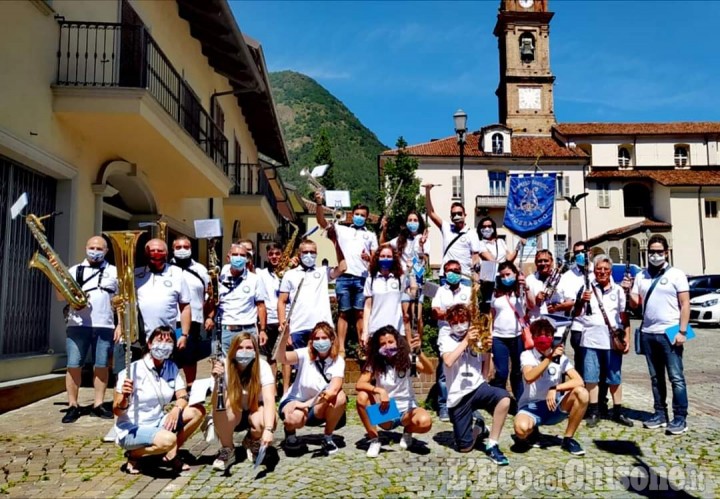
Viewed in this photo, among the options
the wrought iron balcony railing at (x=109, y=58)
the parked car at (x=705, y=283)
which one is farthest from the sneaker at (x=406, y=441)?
the parked car at (x=705, y=283)

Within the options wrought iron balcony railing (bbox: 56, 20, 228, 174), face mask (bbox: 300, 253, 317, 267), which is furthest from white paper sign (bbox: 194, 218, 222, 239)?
wrought iron balcony railing (bbox: 56, 20, 228, 174)

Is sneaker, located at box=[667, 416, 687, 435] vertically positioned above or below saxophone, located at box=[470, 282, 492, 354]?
below

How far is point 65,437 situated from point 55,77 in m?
5.00

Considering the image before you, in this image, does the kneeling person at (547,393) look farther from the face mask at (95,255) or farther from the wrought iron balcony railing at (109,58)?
the wrought iron balcony railing at (109,58)

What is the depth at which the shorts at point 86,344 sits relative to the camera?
20.1 ft

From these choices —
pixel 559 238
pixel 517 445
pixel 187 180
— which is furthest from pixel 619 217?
pixel 517 445

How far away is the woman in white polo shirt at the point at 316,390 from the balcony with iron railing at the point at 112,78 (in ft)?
15.0

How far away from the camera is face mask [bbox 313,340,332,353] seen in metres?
5.34

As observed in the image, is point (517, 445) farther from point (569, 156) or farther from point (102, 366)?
point (569, 156)

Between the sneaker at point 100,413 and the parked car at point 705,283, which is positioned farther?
the parked car at point 705,283

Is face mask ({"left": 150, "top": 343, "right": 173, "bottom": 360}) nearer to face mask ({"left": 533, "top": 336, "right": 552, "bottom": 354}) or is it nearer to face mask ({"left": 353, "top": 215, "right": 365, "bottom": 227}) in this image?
face mask ({"left": 353, "top": 215, "right": 365, "bottom": 227})

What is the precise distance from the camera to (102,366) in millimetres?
6180

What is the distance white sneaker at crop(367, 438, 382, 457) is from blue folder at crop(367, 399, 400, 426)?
7.8 inches

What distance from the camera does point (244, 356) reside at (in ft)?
16.0
